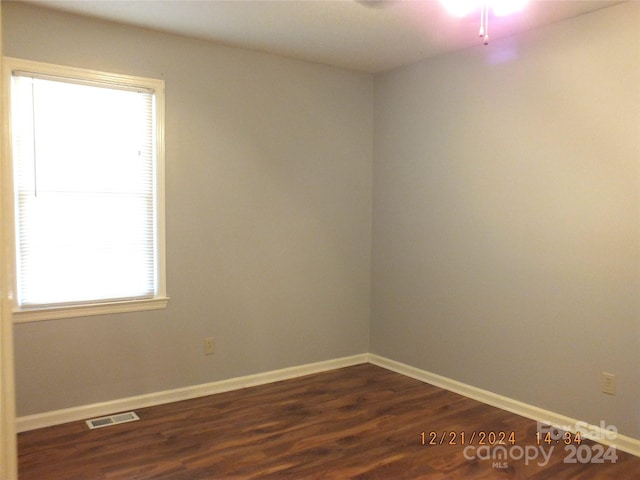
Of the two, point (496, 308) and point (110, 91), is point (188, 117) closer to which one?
point (110, 91)

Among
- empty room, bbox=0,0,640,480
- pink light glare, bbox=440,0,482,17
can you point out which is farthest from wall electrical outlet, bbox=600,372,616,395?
pink light glare, bbox=440,0,482,17

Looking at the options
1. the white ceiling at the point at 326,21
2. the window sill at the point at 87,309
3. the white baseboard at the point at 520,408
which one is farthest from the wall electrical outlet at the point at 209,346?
the white ceiling at the point at 326,21

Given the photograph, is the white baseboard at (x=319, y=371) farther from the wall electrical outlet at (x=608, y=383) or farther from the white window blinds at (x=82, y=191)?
the white window blinds at (x=82, y=191)

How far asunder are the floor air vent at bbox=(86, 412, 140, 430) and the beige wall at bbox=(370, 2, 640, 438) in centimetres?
219

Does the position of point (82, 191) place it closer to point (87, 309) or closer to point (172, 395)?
point (87, 309)

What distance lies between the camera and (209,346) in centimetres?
389

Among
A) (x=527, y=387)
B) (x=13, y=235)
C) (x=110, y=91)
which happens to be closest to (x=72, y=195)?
(x=13, y=235)

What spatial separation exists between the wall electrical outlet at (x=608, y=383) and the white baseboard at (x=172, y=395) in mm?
2069

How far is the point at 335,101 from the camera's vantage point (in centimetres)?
442

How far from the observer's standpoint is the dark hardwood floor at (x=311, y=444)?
2742 millimetres

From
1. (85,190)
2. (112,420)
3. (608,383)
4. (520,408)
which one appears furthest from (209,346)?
(608,383)

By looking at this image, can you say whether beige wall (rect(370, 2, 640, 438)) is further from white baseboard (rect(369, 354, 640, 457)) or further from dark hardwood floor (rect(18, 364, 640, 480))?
dark hardwood floor (rect(18, 364, 640, 480))

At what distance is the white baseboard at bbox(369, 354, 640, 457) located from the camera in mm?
3035

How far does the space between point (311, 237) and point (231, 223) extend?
0.74 m
